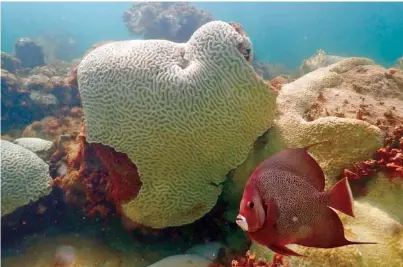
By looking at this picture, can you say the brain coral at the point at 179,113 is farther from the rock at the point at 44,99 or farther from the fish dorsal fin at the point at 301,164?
the rock at the point at 44,99

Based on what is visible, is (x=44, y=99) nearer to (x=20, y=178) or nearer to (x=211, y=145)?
(x=20, y=178)

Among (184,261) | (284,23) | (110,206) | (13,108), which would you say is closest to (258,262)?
(184,261)

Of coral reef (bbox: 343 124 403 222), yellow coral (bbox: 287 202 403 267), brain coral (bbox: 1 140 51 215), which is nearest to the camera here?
yellow coral (bbox: 287 202 403 267)

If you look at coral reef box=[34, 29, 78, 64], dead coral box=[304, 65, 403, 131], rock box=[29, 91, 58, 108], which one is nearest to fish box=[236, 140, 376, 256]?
dead coral box=[304, 65, 403, 131]

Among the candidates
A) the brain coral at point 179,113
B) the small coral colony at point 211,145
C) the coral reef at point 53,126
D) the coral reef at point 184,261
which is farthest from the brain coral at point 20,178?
the coral reef at point 53,126

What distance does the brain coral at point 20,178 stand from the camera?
4328 mm

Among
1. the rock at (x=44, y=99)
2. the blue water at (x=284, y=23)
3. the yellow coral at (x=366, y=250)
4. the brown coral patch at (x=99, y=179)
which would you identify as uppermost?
the yellow coral at (x=366, y=250)

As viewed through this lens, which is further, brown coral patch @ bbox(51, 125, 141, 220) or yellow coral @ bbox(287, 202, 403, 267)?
brown coral patch @ bbox(51, 125, 141, 220)

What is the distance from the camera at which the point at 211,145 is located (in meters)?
3.67

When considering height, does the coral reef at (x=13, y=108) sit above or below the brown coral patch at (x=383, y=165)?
below

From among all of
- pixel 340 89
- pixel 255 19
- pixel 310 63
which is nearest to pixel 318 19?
pixel 255 19

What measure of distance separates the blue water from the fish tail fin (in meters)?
47.7

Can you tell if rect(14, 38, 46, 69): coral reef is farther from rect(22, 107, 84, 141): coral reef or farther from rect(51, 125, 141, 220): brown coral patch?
rect(51, 125, 141, 220): brown coral patch

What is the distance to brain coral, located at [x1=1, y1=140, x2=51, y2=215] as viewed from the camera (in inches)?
170
